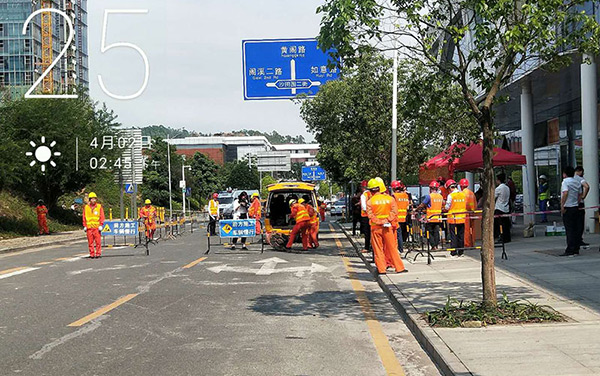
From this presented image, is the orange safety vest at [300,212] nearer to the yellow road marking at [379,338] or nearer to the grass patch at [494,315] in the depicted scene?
the yellow road marking at [379,338]

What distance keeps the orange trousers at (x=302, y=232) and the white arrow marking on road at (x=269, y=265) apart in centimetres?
261

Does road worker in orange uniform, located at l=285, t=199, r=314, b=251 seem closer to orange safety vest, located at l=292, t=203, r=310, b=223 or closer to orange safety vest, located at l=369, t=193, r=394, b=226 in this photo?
orange safety vest, located at l=292, t=203, r=310, b=223

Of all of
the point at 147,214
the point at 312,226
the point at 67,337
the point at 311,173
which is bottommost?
the point at 67,337

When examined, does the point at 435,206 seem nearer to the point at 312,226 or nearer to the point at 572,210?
the point at 572,210

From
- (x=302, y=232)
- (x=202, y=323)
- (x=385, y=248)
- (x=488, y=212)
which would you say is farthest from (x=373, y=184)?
(x=302, y=232)

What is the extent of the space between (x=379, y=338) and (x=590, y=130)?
15890mm

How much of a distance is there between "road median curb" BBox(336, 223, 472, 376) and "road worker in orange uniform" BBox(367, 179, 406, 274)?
1965 mm

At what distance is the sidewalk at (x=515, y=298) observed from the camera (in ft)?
Answer: 21.9

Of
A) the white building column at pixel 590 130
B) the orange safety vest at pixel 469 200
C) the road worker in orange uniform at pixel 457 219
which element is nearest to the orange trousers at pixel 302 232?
the road worker in orange uniform at pixel 457 219

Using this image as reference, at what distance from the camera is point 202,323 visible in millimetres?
9680

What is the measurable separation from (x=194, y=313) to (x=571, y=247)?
9.01m

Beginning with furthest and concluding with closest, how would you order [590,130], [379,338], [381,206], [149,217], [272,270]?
1. [149,217]
2. [590,130]
3. [272,270]
4. [381,206]
5. [379,338]

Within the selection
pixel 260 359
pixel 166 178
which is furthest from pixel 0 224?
pixel 166 178

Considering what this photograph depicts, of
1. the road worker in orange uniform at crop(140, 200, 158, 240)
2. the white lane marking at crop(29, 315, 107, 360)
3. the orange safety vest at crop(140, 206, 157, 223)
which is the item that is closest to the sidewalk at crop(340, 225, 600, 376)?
the white lane marking at crop(29, 315, 107, 360)
